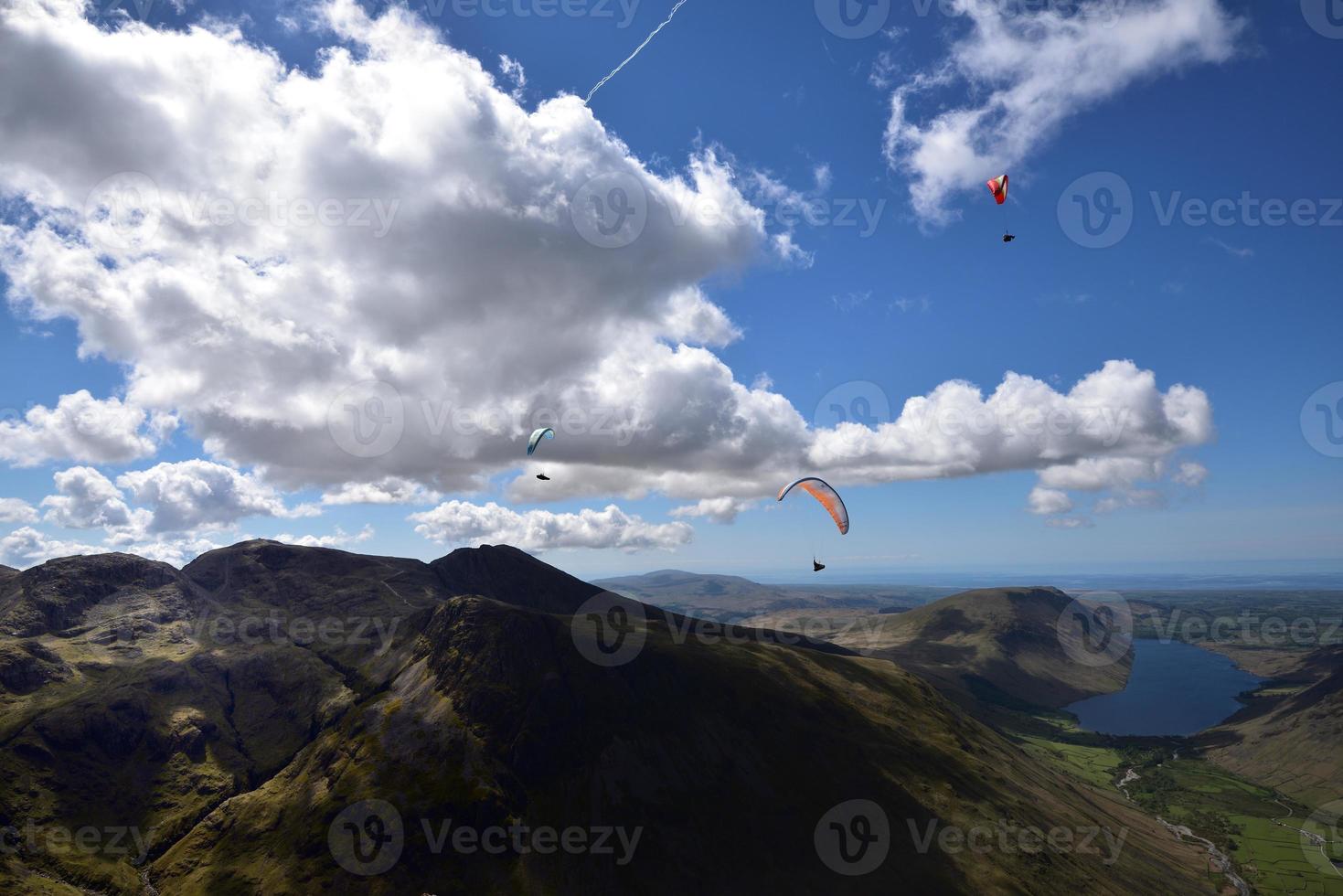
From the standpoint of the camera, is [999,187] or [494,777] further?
[494,777]

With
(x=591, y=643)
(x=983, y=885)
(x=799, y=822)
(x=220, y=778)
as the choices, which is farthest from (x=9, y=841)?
(x=983, y=885)

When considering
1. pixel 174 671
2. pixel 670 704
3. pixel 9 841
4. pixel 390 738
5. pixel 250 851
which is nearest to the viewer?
pixel 9 841

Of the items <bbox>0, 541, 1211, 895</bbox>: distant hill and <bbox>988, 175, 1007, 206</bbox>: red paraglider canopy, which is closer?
Result: <bbox>988, 175, 1007, 206</bbox>: red paraglider canopy

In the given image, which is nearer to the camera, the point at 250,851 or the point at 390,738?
the point at 250,851

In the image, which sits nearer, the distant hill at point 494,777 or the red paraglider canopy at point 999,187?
the red paraglider canopy at point 999,187

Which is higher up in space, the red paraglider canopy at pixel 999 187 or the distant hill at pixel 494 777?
the red paraglider canopy at pixel 999 187

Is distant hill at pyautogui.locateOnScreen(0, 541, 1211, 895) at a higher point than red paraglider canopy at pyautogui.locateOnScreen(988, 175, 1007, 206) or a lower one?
lower

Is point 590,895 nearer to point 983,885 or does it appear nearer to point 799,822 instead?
point 799,822

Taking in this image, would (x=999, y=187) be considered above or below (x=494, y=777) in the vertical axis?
above
